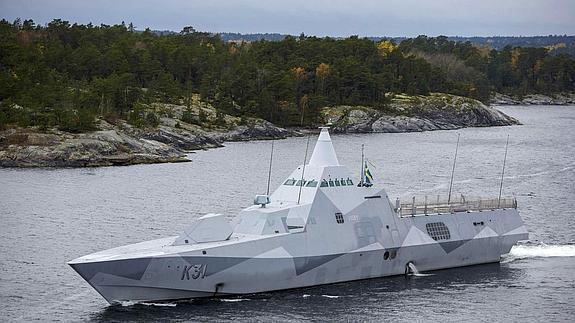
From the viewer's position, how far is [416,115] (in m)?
145

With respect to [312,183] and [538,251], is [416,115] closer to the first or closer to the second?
[538,251]

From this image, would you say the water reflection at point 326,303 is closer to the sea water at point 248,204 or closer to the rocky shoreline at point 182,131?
the sea water at point 248,204

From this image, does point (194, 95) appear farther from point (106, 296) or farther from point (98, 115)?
point (106, 296)

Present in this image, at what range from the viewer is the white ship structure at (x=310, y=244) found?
35438mm

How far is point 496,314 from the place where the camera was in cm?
3625

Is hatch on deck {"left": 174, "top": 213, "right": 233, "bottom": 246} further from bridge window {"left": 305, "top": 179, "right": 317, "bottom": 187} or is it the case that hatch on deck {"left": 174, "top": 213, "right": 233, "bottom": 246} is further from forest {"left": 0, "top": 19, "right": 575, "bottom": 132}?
forest {"left": 0, "top": 19, "right": 575, "bottom": 132}

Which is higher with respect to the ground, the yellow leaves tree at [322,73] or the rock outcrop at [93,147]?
the yellow leaves tree at [322,73]

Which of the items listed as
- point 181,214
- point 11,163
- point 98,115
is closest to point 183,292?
point 181,214

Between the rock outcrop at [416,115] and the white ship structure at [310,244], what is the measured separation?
285 feet

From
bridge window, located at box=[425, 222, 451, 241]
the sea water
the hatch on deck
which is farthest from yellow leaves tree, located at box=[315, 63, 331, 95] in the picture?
the hatch on deck

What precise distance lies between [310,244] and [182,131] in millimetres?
68783

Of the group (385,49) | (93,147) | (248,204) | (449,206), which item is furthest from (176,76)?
(449,206)

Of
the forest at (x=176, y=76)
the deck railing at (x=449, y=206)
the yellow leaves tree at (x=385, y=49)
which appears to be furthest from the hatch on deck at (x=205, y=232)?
the yellow leaves tree at (x=385, y=49)

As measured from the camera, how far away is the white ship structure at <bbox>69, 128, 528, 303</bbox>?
3544 centimetres
